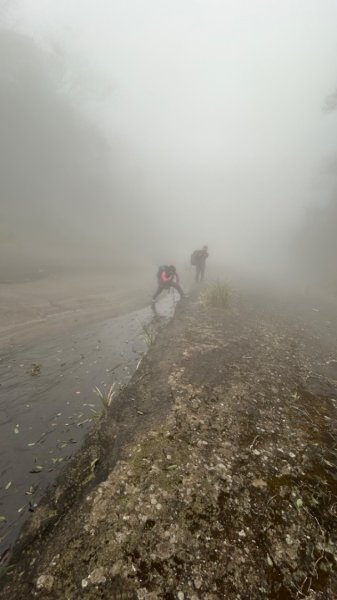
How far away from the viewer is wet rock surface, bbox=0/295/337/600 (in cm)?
448

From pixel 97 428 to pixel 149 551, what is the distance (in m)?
3.74

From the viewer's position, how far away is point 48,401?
376 inches

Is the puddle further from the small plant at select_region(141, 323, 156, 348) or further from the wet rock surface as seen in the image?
the wet rock surface

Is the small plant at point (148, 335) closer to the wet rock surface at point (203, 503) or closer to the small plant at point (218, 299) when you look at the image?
the wet rock surface at point (203, 503)

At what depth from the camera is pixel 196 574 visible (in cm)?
455

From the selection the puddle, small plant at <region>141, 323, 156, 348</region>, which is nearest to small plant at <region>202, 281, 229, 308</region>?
small plant at <region>141, 323, 156, 348</region>

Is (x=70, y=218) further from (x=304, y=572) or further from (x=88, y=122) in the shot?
(x=304, y=572)

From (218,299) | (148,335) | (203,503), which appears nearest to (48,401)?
(203,503)

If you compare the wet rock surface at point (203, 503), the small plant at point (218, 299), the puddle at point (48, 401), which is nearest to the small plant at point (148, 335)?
the puddle at point (48, 401)

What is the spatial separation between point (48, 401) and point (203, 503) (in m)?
5.81

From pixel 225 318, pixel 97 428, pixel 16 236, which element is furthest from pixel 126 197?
pixel 97 428

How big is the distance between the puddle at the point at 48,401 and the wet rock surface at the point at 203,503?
70 cm

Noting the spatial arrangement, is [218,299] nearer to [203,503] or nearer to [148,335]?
[148,335]

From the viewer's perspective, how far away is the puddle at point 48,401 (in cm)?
647
